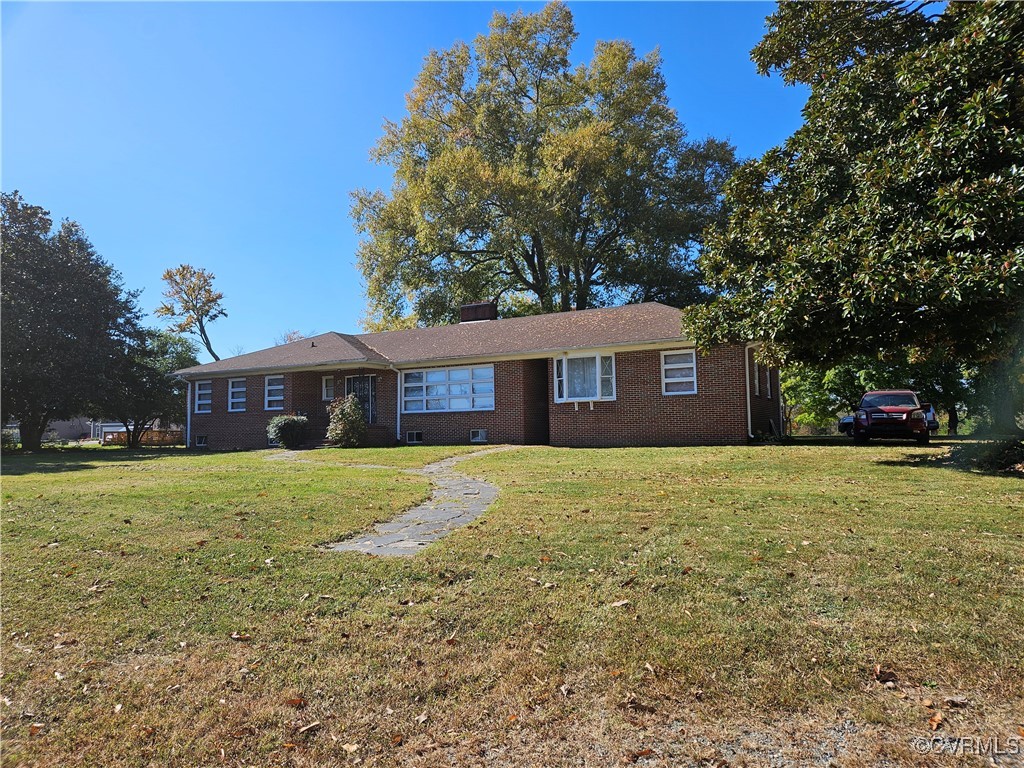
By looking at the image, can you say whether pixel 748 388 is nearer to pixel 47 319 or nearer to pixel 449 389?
pixel 449 389

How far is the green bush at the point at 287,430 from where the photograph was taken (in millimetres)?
19969

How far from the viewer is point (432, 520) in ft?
22.2

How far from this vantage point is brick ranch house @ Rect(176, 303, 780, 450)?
16672mm

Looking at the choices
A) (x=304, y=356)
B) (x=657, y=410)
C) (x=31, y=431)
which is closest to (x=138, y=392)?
(x=31, y=431)

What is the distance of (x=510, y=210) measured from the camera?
30078 millimetres

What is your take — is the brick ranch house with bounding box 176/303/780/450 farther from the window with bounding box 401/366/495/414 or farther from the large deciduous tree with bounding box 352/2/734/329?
the large deciduous tree with bounding box 352/2/734/329

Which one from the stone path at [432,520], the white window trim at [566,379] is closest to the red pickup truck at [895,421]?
the white window trim at [566,379]

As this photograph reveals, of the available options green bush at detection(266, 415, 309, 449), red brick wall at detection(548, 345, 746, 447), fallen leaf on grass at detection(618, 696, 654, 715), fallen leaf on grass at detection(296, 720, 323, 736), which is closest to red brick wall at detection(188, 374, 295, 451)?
green bush at detection(266, 415, 309, 449)

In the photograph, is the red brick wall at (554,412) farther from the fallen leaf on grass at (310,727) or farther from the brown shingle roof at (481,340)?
the fallen leaf on grass at (310,727)

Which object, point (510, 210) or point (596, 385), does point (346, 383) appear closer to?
point (596, 385)

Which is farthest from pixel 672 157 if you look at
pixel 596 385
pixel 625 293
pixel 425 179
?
pixel 596 385

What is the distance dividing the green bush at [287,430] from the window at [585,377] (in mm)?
8762

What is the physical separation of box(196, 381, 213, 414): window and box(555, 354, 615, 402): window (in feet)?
46.7

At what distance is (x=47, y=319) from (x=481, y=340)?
16976mm
